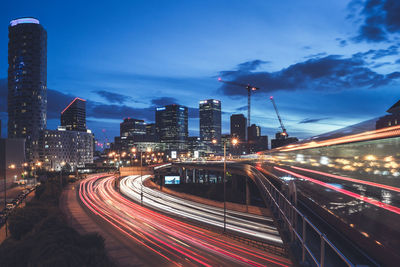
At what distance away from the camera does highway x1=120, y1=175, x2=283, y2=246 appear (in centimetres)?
2584

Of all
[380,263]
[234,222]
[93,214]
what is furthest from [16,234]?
[380,263]

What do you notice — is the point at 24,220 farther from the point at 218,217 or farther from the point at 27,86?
the point at 27,86

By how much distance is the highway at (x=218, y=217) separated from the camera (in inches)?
1017

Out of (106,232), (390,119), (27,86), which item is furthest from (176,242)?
(27,86)

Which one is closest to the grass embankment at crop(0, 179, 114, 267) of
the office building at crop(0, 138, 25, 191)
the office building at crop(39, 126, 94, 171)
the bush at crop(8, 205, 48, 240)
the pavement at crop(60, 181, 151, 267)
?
the pavement at crop(60, 181, 151, 267)

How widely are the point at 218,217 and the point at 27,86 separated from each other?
578ft

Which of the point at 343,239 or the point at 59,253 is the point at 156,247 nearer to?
the point at 59,253

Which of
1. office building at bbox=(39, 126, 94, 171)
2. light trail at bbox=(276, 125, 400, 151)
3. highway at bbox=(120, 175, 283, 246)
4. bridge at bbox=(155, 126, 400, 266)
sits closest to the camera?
bridge at bbox=(155, 126, 400, 266)

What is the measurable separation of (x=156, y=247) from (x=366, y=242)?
61.1ft

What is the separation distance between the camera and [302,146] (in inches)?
934

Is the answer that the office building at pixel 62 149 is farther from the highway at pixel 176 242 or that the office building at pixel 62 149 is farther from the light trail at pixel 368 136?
the light trail at pixel 368 136

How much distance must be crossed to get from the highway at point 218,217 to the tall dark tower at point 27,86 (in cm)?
15151

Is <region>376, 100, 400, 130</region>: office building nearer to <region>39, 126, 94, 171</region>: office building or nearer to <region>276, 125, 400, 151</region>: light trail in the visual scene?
<region>276, 125, 400, 151</region>: light trail

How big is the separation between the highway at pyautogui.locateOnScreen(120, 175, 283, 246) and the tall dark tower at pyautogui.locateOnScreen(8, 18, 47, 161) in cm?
15151
